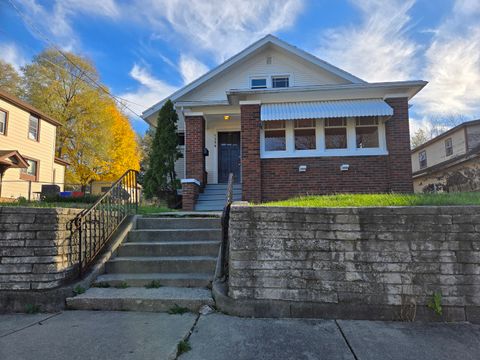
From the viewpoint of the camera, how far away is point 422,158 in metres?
19.6

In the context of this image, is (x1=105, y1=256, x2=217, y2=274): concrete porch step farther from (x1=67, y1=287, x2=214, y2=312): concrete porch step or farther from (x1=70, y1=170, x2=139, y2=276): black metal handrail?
(x1=67, y1=287, x2=214, y2=312): concrete porch step

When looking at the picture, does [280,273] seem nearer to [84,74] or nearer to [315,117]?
[315,117]

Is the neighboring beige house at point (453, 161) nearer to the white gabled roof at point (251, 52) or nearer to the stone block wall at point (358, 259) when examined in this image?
the white gabled roof at point (251, 52)

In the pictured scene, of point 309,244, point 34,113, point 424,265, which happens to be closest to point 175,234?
point 309,244

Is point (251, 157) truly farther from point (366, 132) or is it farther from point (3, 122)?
point (3, 122)

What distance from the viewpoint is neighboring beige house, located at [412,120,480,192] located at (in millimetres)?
12209

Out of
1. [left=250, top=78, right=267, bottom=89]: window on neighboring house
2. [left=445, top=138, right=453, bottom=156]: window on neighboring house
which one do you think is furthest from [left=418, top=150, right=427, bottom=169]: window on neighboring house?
[left=250, top=78, right=267, bottom=89]: window on neighboring house

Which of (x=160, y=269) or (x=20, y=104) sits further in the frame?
(x=20, y=104)

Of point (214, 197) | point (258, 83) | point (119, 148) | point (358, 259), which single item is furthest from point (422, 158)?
point (119, 148)

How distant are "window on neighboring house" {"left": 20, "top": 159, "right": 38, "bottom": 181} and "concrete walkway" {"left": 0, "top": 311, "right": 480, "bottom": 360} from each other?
1627cm

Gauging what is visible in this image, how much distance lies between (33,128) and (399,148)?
19352mm

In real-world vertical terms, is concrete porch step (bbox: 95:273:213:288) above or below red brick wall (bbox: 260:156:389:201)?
below

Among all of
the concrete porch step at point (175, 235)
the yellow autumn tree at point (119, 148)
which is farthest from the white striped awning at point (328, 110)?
the yellow autumn tree at point (119, 148)

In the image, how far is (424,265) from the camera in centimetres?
311
